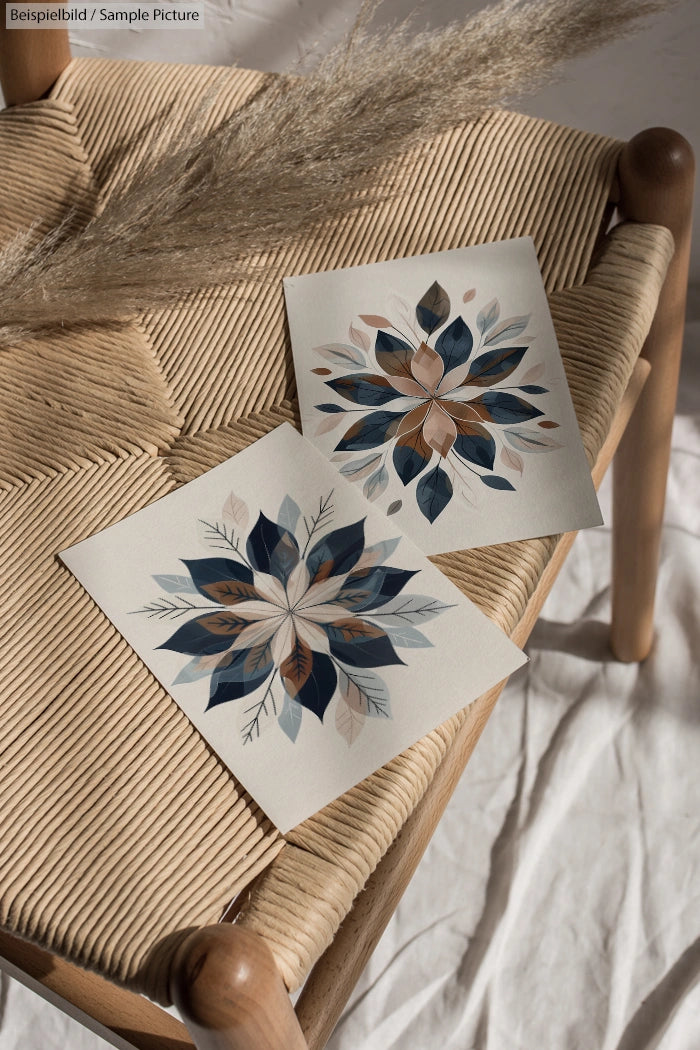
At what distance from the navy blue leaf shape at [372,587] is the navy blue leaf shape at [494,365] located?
0.42 ft

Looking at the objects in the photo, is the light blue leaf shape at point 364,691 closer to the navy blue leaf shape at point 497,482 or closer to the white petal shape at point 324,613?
the white petal shape at point 324,613

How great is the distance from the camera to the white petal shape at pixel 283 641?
1.54ft

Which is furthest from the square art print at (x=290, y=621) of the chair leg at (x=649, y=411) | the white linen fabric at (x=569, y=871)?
the white linen fabric at (x=569, y=871)

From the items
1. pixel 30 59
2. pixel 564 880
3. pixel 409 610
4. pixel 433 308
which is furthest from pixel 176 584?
pixel 564 880

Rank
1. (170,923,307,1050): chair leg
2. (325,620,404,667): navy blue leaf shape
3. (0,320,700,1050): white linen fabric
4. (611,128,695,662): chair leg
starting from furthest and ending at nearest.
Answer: (0,320,700,1050): white linen fabric, (611,128,695,662): chair leg, (325,620,404,667): navy blue leaf shape, (170,923,307,1050): chair leg

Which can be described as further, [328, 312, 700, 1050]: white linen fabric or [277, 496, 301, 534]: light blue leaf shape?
[328, 312, 700, 1050]: white linen fabric

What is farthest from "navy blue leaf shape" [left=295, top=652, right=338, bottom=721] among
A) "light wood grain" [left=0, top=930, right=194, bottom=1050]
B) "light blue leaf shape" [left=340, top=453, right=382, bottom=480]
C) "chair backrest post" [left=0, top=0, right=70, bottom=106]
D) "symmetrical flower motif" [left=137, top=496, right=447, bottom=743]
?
"chair backrest post" [left=0, top=0, right=70, bottom=106]

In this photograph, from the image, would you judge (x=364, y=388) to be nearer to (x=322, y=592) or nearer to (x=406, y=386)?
(x=406, y=386)

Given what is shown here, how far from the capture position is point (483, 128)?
610 millimetres

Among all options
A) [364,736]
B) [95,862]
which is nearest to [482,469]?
[364,736]

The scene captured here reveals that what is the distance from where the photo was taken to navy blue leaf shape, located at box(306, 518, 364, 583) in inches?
19.3

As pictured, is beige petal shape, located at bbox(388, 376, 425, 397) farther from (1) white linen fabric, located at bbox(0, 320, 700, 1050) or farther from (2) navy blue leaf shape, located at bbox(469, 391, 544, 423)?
(1) white linen fabric, located at bbox(0, 320, 700, 1050)

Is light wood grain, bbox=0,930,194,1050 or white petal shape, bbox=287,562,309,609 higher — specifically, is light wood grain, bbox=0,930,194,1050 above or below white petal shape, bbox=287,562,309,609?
below

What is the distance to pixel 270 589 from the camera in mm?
489
